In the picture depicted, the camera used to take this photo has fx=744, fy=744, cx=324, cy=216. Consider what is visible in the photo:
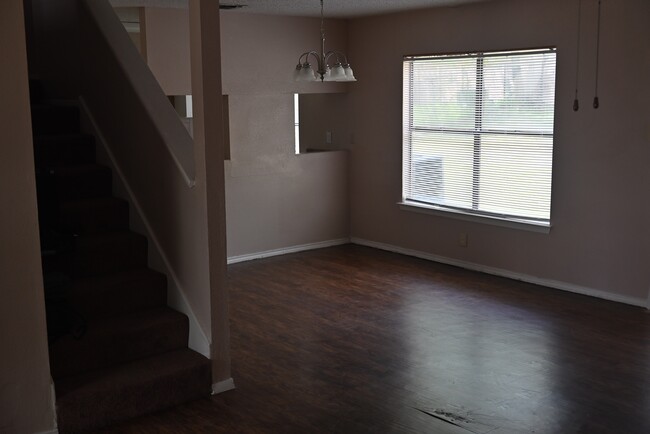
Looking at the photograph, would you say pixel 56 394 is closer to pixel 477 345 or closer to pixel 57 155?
pixel 57 155

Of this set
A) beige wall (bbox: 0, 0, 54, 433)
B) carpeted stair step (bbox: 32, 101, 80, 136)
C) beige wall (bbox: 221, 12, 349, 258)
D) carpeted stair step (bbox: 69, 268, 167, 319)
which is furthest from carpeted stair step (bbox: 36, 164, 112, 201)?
beige wall (bbox: 221, 12, 349, 258)

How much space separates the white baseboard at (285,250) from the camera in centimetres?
714

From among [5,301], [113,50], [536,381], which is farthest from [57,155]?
[536,381]

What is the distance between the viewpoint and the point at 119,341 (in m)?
3.78

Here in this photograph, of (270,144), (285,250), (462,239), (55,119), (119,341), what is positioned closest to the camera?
(119,341)

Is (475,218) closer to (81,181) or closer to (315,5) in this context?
(315,5)

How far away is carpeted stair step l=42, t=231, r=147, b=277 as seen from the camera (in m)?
4.03

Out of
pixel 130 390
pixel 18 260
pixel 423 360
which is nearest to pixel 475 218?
pixel 423 360

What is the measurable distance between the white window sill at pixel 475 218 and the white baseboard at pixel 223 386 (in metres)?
3.14

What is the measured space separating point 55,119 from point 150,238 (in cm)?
119

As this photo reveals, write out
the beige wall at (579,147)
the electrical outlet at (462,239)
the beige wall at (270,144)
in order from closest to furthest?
1. the beige wall at (579,147)
2. the electrical outlet at (462,239)
3. the beige wall at (270,144)

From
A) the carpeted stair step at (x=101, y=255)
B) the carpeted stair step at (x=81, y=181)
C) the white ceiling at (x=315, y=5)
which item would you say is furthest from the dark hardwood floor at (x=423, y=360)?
the white ceiling at (x=315, y=5)

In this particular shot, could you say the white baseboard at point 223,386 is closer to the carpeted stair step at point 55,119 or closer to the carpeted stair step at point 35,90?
the carpeted stair step at point 55,119

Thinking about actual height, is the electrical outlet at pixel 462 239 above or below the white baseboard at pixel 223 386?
above
